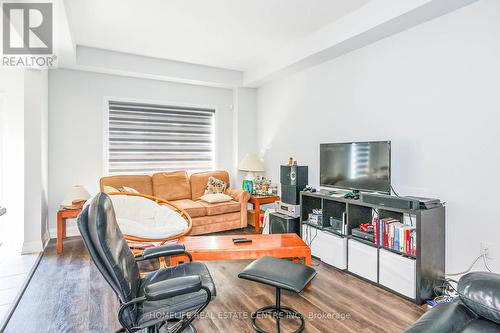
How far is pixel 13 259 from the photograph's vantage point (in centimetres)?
352

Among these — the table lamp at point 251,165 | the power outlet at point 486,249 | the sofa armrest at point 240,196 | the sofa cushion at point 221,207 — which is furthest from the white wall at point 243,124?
the power outlet at point 486,249

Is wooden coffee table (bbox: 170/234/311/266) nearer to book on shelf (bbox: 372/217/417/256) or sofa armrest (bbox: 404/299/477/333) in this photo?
book on shelf (bbox: 372/217/417/256)

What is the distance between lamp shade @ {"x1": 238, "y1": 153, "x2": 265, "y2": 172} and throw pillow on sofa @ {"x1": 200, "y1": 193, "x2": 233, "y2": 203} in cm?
62

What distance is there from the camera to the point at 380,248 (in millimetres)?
2828

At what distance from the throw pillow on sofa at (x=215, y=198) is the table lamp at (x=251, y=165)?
0.61m

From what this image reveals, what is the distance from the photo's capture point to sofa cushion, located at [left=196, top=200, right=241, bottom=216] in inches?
177

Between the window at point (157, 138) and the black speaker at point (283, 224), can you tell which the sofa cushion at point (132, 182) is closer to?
the window at point (157, 138)

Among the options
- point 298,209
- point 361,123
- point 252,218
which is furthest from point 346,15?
point 252,218

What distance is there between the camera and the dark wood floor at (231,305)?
218 centimetres

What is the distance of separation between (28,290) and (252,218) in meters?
3.18

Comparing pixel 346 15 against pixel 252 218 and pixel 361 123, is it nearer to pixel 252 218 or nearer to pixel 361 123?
pixel 361 123

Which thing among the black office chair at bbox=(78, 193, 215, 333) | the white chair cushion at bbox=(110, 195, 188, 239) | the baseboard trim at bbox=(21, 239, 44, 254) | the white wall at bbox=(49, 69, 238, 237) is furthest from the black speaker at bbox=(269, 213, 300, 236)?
the baseboard trim at bbox=(21, 239, 44, 254)

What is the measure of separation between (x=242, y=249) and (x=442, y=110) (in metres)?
2.24

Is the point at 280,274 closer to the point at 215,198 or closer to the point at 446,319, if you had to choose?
the point at 446,319
